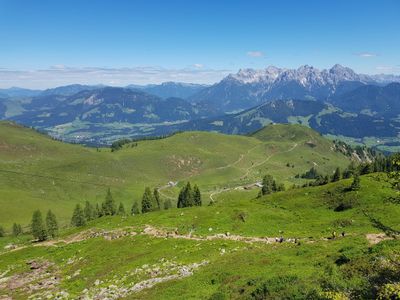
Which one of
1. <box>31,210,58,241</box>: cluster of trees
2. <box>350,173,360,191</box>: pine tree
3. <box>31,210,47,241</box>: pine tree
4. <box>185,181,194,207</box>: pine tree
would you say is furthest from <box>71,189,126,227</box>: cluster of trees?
<box>350,173,360,191</box>: pine tree

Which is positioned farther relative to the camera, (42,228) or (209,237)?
(42,228)

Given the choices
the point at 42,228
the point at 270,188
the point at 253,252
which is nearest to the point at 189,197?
the point at 270,188

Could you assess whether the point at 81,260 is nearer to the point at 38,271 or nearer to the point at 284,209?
the point at 38,271

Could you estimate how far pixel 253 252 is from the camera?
141 feet

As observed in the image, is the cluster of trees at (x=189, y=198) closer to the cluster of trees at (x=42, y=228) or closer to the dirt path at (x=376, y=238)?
the cluster of trees at (x=42, y=228)

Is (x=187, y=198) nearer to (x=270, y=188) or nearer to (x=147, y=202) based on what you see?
(x=147, y=202)

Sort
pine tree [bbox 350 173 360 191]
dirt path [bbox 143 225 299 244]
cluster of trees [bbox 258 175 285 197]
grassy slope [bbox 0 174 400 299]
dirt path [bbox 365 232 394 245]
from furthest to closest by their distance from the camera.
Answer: cluster of trees [bbox 258 175 285 197]
pine tree [bbox 350 173 360 191]
dirt path [bbox 143 225 299 244]
dirt path [bbox 365 232 394 245]
grassy slope [bbox 0 174 400 299]

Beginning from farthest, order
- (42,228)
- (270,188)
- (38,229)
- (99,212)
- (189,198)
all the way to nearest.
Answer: (270,188) → (99,212) → (189,198) → (38,229) → (42,228)

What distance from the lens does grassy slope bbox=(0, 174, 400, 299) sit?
28.4 meters

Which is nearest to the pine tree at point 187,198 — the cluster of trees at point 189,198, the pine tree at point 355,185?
the cluster of trees at point 189,198

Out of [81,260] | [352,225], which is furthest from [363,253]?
[81,260]

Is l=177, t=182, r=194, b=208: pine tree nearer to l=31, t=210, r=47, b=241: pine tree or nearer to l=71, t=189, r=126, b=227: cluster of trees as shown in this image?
l=71, t=189, r=126, b=227: cluster of trees

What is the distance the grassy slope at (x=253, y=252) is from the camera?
28.4 metres

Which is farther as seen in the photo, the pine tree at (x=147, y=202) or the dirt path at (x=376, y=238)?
the pine tree at (x=147, y=202)
